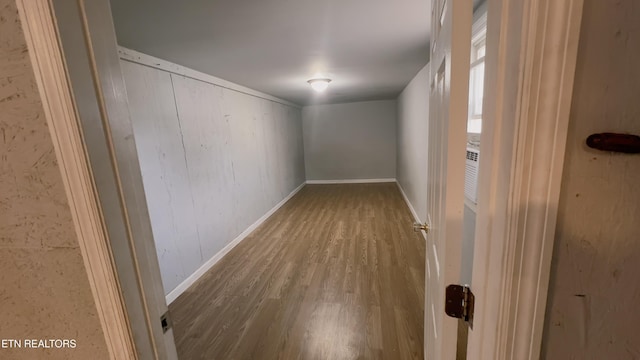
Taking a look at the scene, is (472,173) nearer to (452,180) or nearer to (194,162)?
(452,180)

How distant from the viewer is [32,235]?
60 cm

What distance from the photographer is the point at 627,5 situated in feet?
1.12

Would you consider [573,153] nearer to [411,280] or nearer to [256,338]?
[256,338]

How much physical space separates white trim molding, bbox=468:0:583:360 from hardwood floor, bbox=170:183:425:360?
1.49m

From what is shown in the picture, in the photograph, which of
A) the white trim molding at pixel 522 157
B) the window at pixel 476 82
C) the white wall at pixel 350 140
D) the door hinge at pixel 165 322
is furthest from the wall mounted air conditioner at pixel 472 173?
the white wall at pixel 350 140

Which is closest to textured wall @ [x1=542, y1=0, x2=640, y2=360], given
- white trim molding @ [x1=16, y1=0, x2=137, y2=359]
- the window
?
white trim molding @ [x1=16, y1=0, x2=137, y2=359]

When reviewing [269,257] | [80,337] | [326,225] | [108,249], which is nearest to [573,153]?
[108,249]

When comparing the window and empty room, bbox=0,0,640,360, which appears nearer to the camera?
empty room, bbox=0,0,640,360

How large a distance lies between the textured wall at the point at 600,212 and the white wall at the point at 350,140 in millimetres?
6440

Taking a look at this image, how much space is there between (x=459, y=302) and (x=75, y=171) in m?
0.90

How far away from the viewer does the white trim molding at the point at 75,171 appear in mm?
489

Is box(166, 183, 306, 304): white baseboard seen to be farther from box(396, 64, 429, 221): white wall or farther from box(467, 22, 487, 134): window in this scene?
box(467, 22, 487, 134): window

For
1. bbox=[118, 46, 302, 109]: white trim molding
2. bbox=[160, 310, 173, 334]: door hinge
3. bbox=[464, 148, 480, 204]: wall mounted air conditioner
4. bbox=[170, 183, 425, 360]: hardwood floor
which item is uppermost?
bbox=[118, 46, 302, 109]: white trim molding

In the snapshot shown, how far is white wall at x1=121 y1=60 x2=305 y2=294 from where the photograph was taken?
7.09 feet
